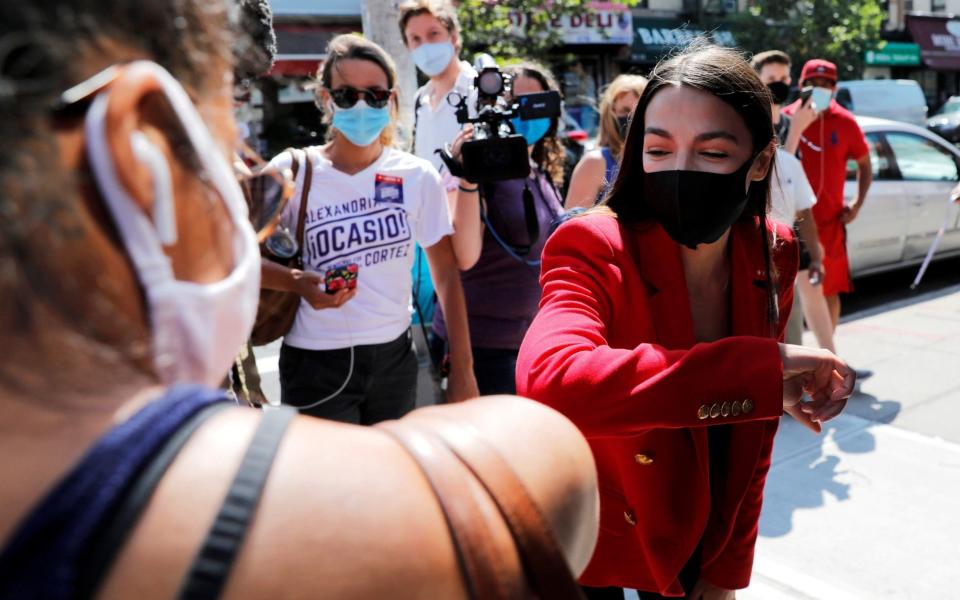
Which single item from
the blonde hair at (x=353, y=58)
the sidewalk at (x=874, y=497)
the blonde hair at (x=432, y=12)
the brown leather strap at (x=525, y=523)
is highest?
the blonde hair at (x=432, y=12)

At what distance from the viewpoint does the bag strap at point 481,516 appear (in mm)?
734

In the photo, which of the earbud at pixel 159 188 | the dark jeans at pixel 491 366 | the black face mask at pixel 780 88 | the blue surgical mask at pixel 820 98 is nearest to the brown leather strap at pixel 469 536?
the earbud at pixel 159 188

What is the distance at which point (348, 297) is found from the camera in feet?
9.39

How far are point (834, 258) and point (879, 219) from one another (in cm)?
208

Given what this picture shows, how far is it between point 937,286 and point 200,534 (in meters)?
8.90

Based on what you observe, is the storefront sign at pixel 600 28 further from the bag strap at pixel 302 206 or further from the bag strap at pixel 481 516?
the bag strap at pixel 481 516

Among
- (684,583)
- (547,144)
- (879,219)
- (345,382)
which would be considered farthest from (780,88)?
(684,583)

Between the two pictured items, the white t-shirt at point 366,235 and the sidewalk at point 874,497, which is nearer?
the white t-shirt at point 366,235

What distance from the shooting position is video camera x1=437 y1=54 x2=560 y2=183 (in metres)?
3.31

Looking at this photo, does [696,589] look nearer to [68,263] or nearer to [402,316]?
[402,316]

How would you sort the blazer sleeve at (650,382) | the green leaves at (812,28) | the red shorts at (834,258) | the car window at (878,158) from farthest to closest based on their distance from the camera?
the green leaves at (812,28), the car window at (878,158), the red shorts at (834,258), the blazer sleeve at (650,382)

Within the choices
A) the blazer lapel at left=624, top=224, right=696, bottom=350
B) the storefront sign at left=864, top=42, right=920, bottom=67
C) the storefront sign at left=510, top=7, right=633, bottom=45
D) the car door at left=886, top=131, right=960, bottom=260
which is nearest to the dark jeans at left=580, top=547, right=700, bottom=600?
the blazer lapel at left=624, top=224, right=696, bottom=350

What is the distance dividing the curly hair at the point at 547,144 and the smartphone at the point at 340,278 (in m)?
1.49

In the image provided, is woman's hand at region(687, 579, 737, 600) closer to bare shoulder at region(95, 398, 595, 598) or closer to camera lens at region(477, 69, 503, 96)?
bare shoulder at region(95, 398, 595, 598)
